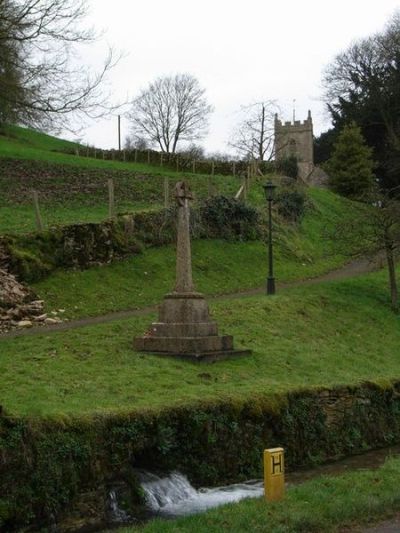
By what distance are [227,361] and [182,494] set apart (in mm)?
5288

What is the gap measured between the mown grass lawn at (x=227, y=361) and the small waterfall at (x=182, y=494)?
1094 millimetres

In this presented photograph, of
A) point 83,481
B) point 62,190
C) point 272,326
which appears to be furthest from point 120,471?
point 62,190

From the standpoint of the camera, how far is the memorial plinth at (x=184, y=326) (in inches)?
620

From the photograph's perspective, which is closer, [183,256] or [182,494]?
[182,494]

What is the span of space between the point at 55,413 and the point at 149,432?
1.52 meters

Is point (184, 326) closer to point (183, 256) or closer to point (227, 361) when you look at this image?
point (227, 361)

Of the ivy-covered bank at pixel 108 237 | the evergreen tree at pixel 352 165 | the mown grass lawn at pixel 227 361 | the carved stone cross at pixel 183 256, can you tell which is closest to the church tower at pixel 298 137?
the evergreen tree at pixel 352 165

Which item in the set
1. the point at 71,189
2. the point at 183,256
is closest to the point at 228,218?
the point at 71,189

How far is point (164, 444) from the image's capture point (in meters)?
11.0

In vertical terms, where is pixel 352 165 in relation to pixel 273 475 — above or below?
above

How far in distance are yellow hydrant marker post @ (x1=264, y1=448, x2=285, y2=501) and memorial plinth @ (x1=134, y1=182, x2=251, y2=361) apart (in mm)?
6561

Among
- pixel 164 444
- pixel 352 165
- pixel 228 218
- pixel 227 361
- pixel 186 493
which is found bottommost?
pixel 186 493

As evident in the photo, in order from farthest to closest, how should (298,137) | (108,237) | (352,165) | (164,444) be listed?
(298,137) → (352,165) → (108,237) → (164,444)

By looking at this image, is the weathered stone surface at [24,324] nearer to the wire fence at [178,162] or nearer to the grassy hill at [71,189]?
the grassy hill at [71,189]
